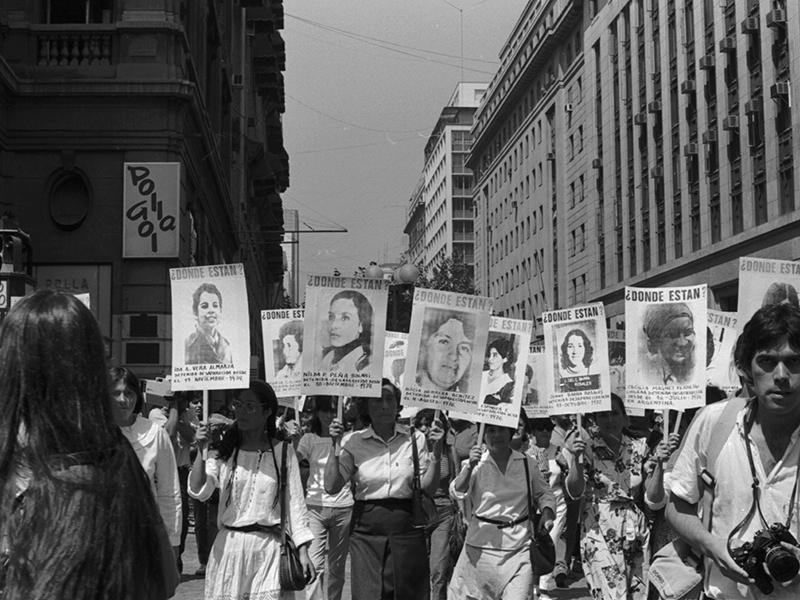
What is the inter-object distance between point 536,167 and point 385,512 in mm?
70778

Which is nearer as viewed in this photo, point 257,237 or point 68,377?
point 68,377

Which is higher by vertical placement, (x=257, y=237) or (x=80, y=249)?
(x=257, y=237)

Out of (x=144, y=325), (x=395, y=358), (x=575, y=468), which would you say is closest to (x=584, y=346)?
(x=575, y=468)

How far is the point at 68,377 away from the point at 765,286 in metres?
6.14

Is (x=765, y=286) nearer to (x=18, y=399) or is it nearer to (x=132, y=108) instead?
(x=18, y=399)

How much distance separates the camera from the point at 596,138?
203 feet

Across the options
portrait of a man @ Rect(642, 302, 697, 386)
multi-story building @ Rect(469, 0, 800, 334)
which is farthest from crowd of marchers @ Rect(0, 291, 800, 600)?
multi-story building @ Rect(469, 0, 800, 334)

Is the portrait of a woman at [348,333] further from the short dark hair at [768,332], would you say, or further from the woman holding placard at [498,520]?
the short dark hair at [768,332]

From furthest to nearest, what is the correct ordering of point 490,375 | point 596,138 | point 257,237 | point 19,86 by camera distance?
point 596,138 → point 257,237 → point 19,86 → point 490,375

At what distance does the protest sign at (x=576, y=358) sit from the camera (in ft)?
31.7

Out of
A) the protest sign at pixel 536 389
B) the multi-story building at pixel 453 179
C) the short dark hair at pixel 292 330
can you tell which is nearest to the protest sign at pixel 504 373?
the short dark hair at pixel 292 330

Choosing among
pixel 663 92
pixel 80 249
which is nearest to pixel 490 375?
pixel 80 249

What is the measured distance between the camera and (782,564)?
3.84 meters

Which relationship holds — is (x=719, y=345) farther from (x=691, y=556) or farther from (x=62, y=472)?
(x=62, y=472)
